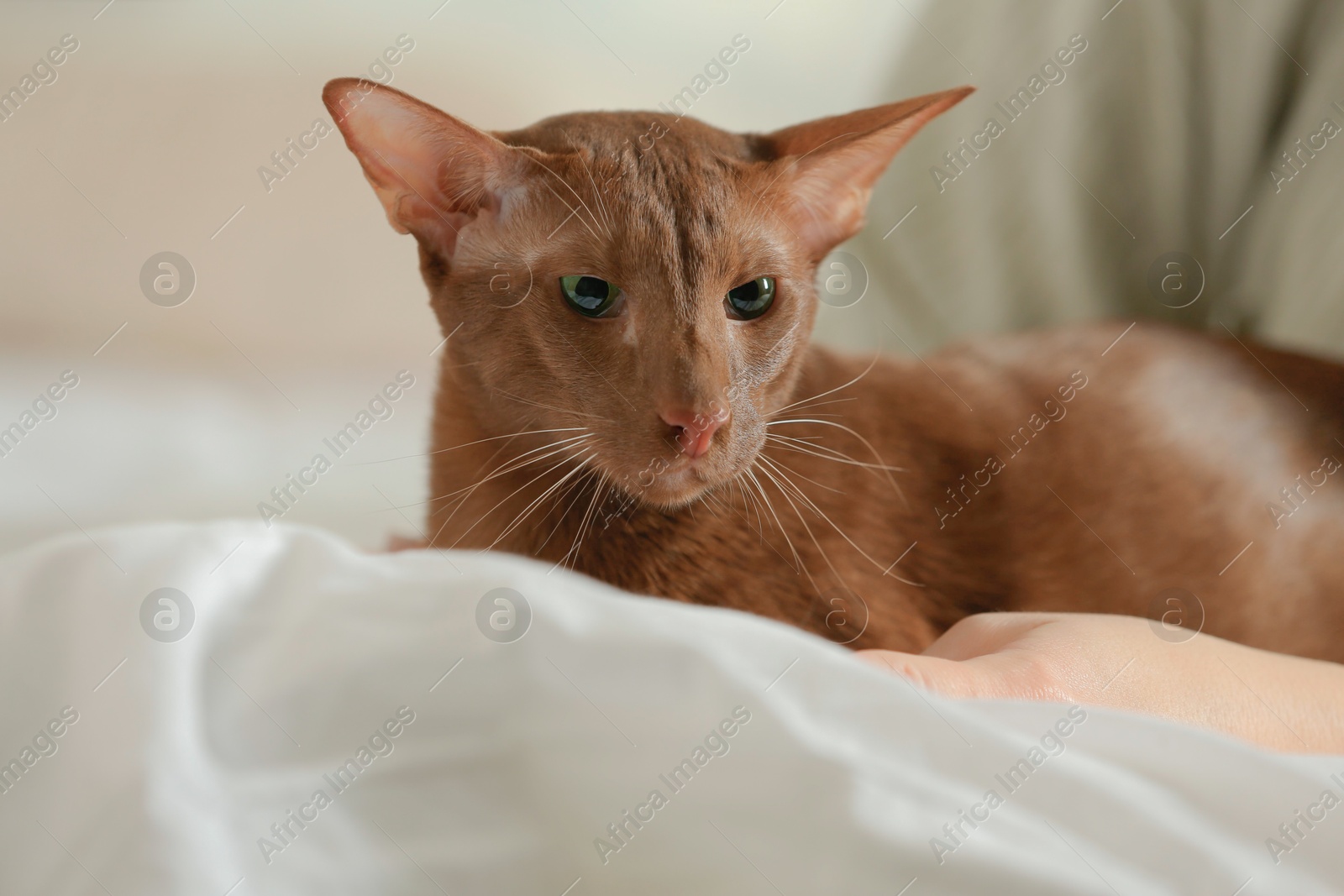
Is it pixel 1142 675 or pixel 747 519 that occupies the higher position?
pixel 747 519

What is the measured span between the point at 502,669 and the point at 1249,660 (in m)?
0.76

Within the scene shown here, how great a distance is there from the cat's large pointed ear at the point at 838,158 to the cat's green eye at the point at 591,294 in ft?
0.81

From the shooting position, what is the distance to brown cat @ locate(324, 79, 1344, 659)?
875mm

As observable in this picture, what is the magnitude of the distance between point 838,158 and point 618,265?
31 cm

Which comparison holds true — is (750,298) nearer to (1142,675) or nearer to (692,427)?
(692,427)

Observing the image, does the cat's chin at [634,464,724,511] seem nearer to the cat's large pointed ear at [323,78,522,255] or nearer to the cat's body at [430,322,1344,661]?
the cat's body at [430,322,1344,661]

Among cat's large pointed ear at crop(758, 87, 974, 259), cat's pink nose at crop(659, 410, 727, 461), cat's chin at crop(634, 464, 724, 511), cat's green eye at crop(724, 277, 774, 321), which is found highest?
cat's large pointed ear at crop(758, 87, 974, 259)

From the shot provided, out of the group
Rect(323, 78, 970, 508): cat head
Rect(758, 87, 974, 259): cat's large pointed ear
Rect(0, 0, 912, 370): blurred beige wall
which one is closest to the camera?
Rect(323, 78, 970, 508): cat head

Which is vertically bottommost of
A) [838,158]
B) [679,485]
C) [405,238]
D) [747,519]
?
[747,519]

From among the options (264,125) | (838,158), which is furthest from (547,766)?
(264,125)

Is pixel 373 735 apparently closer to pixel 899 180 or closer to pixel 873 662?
pixel 873 662

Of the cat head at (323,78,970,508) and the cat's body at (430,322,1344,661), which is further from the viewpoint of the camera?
the cat's body at (430,322,1344,661)

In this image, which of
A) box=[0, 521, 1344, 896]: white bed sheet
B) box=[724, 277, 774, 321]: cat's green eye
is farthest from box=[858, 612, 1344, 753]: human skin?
box=[724, 277, 774, 321]: cat's green eye

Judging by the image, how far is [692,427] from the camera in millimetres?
816
